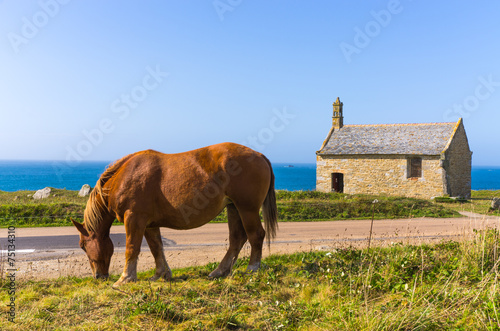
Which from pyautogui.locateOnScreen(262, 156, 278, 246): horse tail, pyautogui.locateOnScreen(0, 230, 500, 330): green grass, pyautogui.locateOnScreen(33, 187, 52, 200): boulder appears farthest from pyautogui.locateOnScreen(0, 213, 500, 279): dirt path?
pyautogui.locateOnScreen(33, 187, 52, 200): boulder

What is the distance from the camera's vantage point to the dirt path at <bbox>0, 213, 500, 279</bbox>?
7836 mm

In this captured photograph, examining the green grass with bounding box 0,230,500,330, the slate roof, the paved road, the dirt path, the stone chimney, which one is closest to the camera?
the green grass with bounding box 0,230,500,330

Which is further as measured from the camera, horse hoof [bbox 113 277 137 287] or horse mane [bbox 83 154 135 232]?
horse mane [bbox 83 154 135 232]

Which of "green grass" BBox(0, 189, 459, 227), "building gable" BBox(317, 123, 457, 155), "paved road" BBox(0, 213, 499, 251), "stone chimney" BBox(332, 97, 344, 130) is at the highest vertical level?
"stone chimney" BBox(332, 97, 344, 130)

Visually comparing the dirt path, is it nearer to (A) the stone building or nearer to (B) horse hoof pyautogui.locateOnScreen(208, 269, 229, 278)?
(B) horse hoof pyautogui.locateOnScreen(208, 269, 229, 278)

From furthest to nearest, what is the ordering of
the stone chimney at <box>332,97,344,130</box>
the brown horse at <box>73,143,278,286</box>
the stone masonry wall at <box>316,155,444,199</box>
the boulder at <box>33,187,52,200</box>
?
1. the stone chimney at <box>332,97,344,130</box>
2. the stone masonry wall at <box>316,155,444,199</box>
3. the boulder at <box>33,187,52,200</box>
4. the brown horse at <box>73,143,278,286</box>

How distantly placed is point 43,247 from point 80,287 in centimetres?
541

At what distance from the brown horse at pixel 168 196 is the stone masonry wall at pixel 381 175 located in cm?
2272

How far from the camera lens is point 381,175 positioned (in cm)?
2708

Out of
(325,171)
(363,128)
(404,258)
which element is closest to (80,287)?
(404,258)

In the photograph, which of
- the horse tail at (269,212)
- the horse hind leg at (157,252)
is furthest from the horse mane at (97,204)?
the horse tail at (269,212)

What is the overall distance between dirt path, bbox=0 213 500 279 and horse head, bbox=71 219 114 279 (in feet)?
5.16

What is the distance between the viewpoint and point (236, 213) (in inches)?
243

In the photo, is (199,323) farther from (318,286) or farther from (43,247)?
(43,247)
